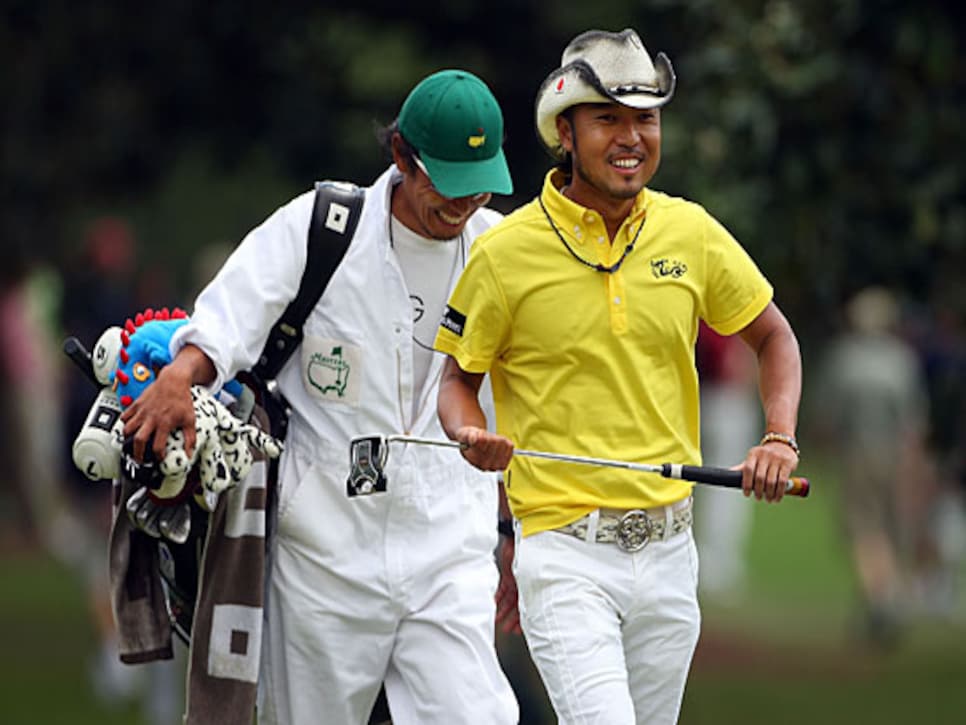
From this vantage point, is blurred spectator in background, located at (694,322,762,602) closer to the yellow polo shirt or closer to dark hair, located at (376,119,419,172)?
dark hair, located at (376,119,419,172)

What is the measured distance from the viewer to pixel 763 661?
14508 millimetres

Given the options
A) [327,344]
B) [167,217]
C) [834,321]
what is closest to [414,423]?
[327,344]

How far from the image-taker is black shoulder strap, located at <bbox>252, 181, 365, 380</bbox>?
587 cm

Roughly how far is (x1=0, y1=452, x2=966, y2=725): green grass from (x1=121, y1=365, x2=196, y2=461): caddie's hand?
16.8 feet

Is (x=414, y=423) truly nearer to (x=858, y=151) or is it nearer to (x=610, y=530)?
(x=610, y=530)

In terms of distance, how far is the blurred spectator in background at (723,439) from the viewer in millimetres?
15977

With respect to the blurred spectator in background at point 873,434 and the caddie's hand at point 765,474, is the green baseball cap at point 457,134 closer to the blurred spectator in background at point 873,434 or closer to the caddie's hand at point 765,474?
the caddie's hand at point 765,474

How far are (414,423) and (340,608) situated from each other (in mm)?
517

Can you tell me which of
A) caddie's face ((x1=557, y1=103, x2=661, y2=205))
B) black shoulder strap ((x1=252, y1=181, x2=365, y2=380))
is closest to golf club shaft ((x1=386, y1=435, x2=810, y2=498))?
caddie's face ((x1=557, y1=103, x2=661, y2=205))

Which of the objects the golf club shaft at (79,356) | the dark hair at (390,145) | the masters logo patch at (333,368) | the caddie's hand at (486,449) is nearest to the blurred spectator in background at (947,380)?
the dark hair at (390,145)

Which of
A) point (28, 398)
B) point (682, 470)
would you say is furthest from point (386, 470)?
point (28, 398)

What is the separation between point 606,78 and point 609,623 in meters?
1.27

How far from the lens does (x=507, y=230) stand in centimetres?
538

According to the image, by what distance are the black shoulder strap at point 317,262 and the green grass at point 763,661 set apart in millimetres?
4788
